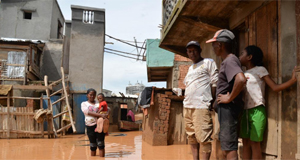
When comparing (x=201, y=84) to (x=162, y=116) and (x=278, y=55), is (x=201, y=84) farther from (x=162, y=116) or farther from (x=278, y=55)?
(x=162, y=116)

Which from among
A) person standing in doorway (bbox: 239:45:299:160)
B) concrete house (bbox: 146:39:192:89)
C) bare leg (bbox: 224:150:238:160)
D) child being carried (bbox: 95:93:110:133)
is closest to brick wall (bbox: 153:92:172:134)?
child being carried (bbox: 95:93:110:133)

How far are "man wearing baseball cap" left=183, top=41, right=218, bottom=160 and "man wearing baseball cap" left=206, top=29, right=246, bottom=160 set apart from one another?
352mm

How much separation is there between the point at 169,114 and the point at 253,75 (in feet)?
16.8

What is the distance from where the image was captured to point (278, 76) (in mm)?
3139

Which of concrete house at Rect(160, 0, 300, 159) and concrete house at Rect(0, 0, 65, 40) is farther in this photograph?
concrete house at Rect(0, 0, 65, 40)

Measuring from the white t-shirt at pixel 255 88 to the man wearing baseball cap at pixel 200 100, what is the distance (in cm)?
48

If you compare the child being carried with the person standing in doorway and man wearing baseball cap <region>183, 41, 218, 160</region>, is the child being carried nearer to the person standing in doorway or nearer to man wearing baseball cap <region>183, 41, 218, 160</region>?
man wearing baseball cap <region>183, 41, 218, 160</region>

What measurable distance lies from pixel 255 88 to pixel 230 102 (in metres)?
0.46

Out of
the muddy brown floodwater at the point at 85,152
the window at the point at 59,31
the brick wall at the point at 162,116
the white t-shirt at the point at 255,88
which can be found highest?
the window at the point at 59,31

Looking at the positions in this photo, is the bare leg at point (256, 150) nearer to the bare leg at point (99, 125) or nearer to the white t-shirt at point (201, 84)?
the white t-shirt at point (201, 84)

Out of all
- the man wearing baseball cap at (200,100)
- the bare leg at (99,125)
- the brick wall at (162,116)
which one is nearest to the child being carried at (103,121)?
the bare leg at (99,125)

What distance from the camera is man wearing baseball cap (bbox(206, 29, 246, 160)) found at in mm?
2795

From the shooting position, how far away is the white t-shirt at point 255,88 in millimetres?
3080

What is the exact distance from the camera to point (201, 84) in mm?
3504
